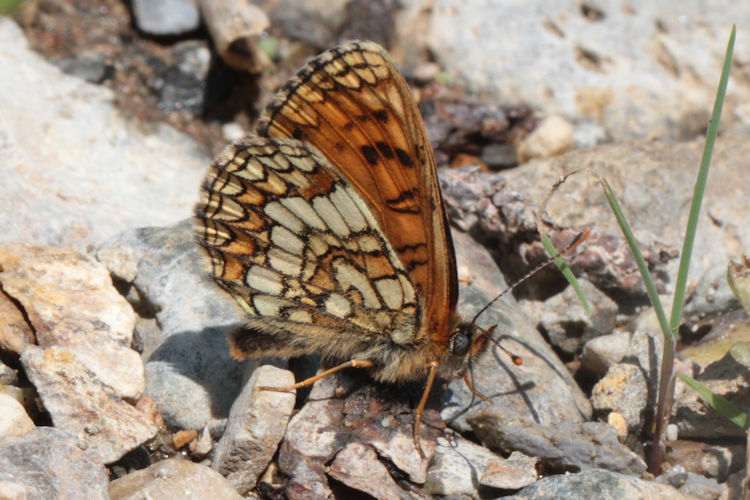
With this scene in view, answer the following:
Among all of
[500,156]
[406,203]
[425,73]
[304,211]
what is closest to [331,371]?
[304,211]

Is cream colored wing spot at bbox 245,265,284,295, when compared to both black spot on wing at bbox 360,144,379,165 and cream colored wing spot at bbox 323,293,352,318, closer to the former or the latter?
cream colored wing spot at bbox 323,293,352,318

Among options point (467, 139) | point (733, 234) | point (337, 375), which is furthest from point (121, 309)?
point (733, 234)

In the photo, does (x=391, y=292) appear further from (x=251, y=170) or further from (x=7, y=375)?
(x=7, y=375)

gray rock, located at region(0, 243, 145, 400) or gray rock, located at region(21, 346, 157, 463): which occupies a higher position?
gray rock, located at region(0, 243, 145, 400)

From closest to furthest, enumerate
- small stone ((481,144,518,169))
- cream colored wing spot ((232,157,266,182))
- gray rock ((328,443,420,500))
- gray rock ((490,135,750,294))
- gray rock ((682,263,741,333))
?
gray rock ((328,443,420,500)), cream colored wing spot ((232,157,266,182)), gray rock ((682,263,741,333)), gray rock ((490,135,750,294)), small stone ((481,144,518,169))

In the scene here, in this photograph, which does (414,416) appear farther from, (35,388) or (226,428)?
(35,388)

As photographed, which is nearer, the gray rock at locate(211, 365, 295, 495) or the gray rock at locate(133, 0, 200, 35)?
the gray rock at locate(211, 365, 295, 495)

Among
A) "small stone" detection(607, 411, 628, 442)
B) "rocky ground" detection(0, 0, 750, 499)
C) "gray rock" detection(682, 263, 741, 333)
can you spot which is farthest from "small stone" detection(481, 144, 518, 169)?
"small stone" detection(607, 411, 628, 442)
